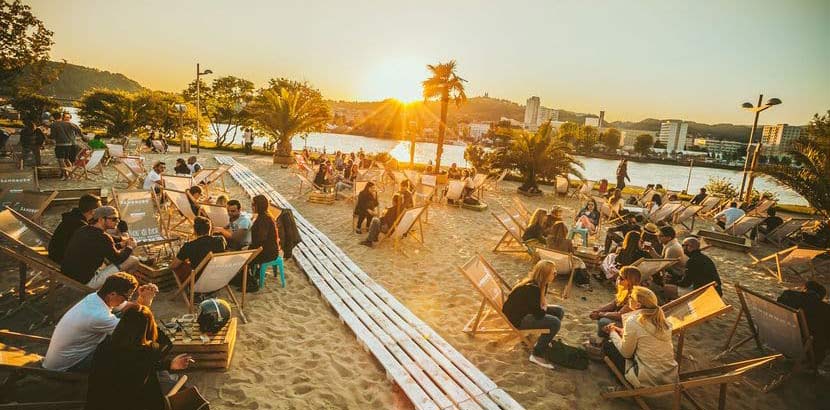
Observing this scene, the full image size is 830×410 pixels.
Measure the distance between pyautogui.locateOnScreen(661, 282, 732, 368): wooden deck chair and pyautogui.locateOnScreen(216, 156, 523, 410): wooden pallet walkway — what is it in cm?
202

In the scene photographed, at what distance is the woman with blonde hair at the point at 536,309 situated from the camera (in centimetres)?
425

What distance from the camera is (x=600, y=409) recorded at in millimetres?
3557

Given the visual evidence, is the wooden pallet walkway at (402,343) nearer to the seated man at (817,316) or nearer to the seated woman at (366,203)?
the seated woman at (366,203)

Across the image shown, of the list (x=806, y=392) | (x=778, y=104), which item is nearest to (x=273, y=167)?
(x=806, y=392)

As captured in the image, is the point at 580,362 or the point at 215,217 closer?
the point at 580,362

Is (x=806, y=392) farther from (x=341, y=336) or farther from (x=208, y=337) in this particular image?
(x=208, y=337)

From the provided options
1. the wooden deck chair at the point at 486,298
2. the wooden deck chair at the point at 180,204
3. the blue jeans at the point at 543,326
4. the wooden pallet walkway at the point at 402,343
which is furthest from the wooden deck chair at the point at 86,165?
the blue jeans at the point at 543,326

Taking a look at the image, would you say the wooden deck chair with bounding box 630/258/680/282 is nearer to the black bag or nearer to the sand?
the sand

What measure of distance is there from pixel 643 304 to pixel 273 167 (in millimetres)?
18127

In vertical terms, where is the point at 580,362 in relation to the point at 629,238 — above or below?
below

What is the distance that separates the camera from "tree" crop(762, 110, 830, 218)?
34.6ft

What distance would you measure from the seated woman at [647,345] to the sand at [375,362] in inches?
15.3

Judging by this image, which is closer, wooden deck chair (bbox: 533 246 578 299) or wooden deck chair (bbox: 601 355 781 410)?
wooden deck chair (bbox: 601 355 781 410)

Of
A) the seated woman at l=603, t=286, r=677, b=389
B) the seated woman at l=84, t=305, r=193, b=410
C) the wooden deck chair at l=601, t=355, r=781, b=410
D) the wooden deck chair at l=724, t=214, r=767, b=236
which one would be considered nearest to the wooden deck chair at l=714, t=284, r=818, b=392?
the wooden deck chair at l=601, t=355, r=781, b=410
